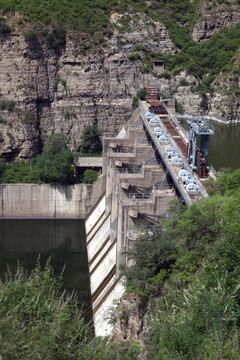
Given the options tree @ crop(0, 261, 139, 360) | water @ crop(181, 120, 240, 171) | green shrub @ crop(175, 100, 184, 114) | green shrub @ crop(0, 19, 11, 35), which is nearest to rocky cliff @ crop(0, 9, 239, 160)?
green shrub @ crop(0, 19, 11, 35)

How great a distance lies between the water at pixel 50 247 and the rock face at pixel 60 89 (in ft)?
39.1

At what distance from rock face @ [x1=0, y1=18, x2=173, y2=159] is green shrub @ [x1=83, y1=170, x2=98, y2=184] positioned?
8.96m

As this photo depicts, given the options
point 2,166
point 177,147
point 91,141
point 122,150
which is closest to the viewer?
point 177,147

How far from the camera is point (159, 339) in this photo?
18516 mm

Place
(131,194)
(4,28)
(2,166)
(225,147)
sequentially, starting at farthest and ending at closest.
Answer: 1. (225,147)
2. (4,28)
3. (2,166)
4. (131,194)

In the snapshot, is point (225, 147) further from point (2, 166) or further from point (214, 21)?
point (214, 21)

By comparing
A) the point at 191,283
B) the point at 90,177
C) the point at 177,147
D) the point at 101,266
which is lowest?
the point at 101,266

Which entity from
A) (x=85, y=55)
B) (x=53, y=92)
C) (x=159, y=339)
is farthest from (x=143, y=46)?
(x=159, y=339)

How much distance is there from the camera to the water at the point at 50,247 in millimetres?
41969

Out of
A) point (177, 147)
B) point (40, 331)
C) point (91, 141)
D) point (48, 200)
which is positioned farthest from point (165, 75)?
point (40, 331)

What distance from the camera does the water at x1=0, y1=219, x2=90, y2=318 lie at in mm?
41969

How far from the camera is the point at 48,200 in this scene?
174 feet

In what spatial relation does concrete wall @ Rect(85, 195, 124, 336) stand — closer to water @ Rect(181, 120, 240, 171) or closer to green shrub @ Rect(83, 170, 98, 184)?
green shrub @ Rect(83, 170, 98, 184)

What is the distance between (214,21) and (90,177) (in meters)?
52.7
